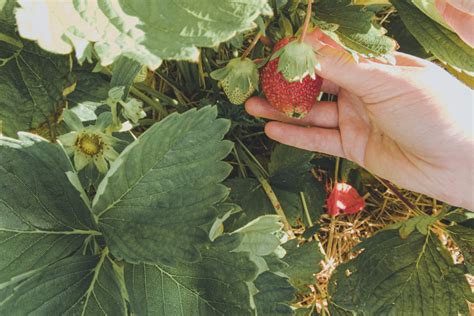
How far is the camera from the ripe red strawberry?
30.6 inches

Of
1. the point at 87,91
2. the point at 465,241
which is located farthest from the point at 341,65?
the point at 465,241

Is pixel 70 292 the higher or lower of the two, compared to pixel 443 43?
lower

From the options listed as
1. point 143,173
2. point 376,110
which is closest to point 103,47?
point 143,173

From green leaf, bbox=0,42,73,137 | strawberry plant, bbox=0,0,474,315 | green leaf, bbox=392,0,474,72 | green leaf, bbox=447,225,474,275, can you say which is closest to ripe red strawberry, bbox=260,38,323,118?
strawberry plant, bbox=0,0,474,315

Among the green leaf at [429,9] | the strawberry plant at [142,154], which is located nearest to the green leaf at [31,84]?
the strawberry plant at [142,154]

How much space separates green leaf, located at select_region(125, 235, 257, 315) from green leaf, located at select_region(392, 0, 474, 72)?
0.40 meters

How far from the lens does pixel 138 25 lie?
1.61 ft

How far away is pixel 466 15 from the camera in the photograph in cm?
81

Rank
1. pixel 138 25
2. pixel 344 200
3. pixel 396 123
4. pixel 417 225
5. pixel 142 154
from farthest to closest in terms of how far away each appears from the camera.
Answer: pixel 344 200 → pixel 417 225 → pixel 396 123 → pixel 142 154 → pixel 138 25

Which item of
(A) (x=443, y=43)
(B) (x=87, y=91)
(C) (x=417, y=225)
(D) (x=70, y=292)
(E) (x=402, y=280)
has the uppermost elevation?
(A) (x=443, y=43)

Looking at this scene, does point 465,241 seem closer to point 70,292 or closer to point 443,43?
Result: point 443,43

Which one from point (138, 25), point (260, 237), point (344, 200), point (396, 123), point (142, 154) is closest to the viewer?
point (138, 25)

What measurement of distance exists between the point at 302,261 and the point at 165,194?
1.25 feet

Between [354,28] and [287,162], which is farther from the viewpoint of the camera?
[287,162]
